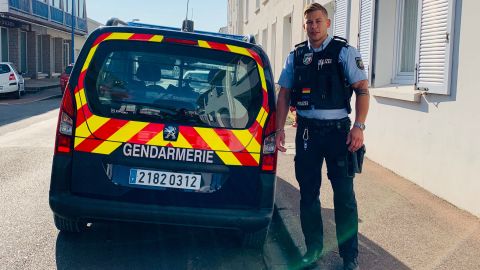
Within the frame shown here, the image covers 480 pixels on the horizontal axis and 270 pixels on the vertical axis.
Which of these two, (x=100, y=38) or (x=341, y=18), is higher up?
(x=341, y=18)

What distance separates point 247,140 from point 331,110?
0.65 metres

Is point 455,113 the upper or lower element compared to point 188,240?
upper

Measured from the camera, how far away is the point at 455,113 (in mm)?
5547

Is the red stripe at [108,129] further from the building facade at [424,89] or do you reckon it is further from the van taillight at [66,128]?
the building facade at [424,89]

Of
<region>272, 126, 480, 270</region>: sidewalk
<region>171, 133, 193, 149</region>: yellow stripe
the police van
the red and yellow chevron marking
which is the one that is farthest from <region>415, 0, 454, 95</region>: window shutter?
<region>171, 133, 193, 149</region>: yellow stripe

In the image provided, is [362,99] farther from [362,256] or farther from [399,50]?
[399,50]

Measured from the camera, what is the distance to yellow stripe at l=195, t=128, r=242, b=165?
392 centimetres

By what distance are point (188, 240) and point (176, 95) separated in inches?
57.2

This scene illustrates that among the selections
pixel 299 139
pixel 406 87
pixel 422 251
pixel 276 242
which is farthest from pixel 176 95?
pixel 406 87

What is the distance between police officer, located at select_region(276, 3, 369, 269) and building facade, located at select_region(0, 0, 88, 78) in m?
24.9

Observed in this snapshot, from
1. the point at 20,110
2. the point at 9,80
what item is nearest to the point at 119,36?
the point at 20,110

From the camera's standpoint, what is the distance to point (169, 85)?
13.2 feet

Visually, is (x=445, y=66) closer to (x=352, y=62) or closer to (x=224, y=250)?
(x=352, y=62)

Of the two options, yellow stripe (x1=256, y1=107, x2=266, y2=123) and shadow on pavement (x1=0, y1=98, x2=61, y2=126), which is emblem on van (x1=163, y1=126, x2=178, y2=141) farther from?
shadow on pavement (x1=0, y1=98, x2=61, y2=126)
